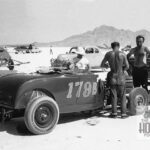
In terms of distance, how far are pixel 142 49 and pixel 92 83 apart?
1.84m

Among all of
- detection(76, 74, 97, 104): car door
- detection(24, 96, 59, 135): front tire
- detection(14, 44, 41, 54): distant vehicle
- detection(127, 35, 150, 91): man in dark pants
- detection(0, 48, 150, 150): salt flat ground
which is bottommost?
detection(0, 48, 150, 150): salt flat ground

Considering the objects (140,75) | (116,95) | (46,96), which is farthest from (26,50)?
(46,96)

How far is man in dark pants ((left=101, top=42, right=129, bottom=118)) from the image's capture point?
7207 mm

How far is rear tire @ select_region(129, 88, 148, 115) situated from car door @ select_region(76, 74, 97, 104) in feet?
3.13

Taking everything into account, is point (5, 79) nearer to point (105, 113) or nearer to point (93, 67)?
point (105, 113)

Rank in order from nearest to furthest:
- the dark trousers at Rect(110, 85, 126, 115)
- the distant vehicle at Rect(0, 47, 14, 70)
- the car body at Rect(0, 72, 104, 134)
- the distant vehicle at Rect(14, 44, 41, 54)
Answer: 1. the car body at Rect(0, 72, 104, 134)
2. the dark trousers at Rect(110, 85, 126, 115)
3. the distant vehicle at Rect(0, 47, 14, 70)
4. the distant vehicle at Rect(14, 44, 41, 54)

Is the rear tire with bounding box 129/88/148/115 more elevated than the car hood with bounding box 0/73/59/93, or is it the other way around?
the car hood with bounding box 0/73/59/93

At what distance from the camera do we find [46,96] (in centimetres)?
621

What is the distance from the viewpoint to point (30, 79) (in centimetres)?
618

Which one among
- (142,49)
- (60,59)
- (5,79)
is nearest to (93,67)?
(60,59)

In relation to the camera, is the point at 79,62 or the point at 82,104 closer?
the point at 82,104

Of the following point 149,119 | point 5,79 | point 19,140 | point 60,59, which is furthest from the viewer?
point 60,59

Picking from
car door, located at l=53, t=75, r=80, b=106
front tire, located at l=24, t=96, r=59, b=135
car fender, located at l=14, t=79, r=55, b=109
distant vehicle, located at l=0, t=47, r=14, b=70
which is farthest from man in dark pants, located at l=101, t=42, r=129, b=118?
distant vehicle, located at l=0, t=47, r=14, b=70

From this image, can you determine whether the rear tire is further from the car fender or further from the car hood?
the car fender
